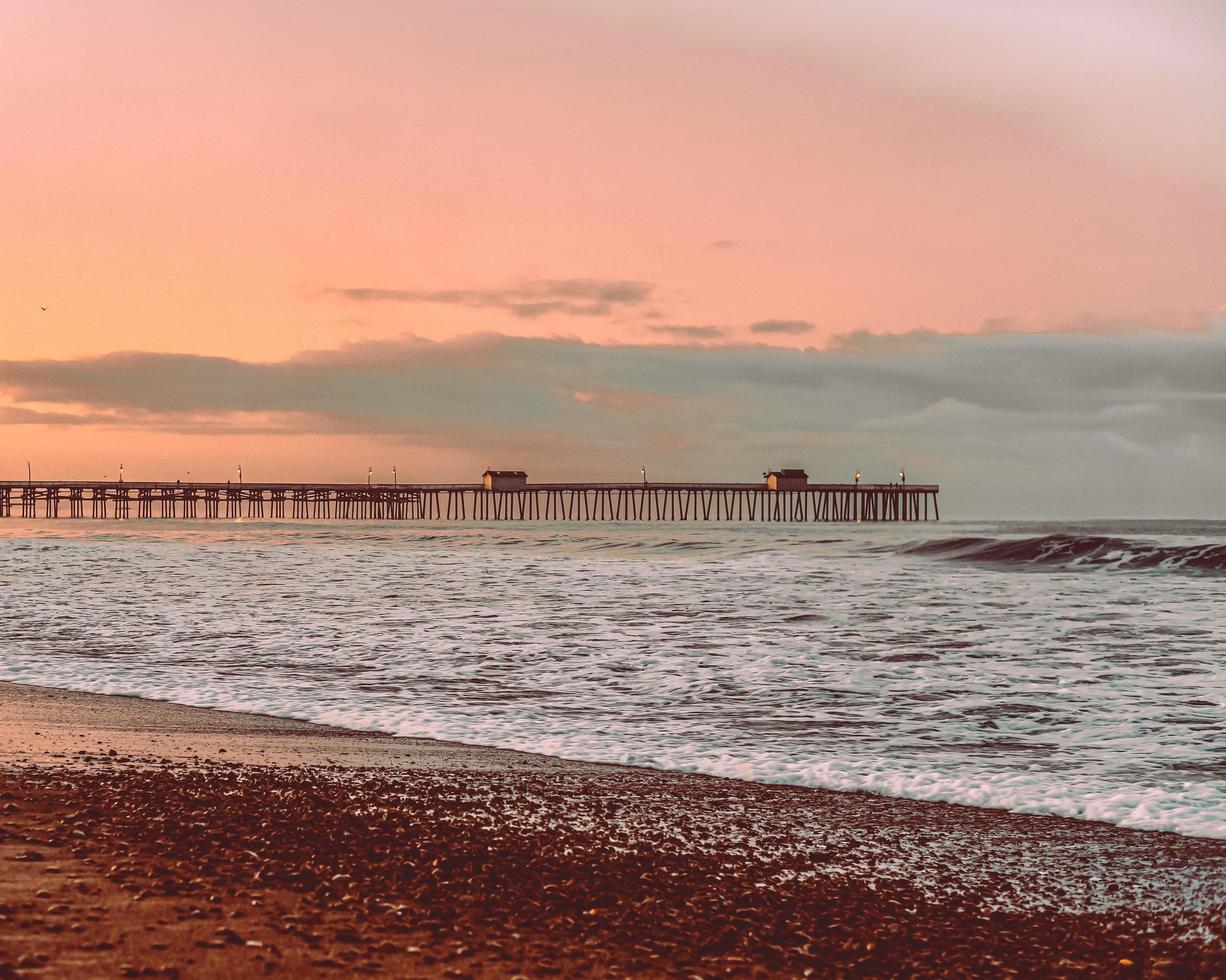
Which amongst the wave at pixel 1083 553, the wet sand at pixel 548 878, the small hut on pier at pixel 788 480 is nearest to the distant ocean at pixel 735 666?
the wet sand at pixel 548 878

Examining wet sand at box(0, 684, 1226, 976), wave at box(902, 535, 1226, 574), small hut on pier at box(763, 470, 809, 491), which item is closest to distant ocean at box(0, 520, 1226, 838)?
wet sand at box(0, 684, 1226, 976)

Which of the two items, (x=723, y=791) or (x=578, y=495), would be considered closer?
(x=723, y=791)

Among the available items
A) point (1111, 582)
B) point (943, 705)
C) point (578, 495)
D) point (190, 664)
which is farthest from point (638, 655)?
point (578, 495)

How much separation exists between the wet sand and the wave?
70.4 ft

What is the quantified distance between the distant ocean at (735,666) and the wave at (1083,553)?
4103mm

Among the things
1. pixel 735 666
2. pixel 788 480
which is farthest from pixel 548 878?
pixel 788 480

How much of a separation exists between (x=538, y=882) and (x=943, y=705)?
5.43m

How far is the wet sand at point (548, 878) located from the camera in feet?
11.1

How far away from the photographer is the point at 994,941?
12.3ft

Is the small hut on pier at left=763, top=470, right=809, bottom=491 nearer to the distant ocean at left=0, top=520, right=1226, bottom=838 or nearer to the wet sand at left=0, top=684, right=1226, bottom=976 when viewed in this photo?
the distant ocean at left=0, top=520, right=1226, bottom=838

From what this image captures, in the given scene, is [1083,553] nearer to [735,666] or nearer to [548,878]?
[735,666]

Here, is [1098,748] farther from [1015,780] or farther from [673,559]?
[673,559]

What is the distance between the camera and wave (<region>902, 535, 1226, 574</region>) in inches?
1019

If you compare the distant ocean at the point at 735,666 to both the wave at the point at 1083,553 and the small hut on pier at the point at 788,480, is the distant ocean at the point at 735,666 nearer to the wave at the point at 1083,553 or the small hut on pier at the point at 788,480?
the wave at the point at 1083,553
